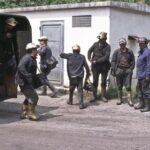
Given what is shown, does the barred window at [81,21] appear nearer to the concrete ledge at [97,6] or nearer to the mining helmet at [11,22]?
the concrete ledge at [97,6]

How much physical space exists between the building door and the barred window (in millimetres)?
525

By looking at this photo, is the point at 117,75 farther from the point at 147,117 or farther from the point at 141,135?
the point at 141,135

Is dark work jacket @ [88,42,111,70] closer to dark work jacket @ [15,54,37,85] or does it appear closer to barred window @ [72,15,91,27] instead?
barred window @ [72,15,91,27]

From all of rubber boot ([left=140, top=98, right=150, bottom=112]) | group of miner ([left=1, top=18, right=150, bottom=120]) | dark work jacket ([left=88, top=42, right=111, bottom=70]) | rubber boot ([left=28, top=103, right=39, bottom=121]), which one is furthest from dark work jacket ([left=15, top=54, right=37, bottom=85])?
rubber boot ([left=140, top=98, right=150, bottom=112])

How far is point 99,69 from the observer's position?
47.6 feet

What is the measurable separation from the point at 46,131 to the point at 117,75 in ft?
13.0

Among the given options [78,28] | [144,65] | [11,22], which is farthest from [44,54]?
[144,65]

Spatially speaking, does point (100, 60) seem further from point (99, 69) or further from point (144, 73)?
point (144, 73)

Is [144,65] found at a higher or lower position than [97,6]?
lower

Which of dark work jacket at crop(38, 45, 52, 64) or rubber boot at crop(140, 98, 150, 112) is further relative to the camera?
dark work jacket at crop(38, 45, 52, 64)

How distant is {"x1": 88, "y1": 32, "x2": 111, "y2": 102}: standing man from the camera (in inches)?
562

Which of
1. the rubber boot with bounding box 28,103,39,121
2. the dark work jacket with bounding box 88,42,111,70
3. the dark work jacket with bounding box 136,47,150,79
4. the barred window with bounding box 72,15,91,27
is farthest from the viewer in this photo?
the barred window with bounding box 72,15,91,27

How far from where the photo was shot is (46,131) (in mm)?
10742

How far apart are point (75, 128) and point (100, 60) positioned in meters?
3.57
